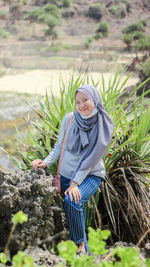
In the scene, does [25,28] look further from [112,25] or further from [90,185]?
[90,185]

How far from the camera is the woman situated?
2.15 metres

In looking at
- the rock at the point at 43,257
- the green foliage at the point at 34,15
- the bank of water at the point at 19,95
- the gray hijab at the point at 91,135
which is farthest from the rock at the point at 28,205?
the green foliage at the point at 34,15

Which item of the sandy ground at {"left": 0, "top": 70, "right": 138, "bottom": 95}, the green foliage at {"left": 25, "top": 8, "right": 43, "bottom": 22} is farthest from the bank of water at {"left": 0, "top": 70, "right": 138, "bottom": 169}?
the green foliage at {"left": 25, "top": 8, "right": 43, "bottom": 22}

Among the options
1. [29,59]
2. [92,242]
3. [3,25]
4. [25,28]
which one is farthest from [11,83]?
[3,25]

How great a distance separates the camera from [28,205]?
6.84 ft

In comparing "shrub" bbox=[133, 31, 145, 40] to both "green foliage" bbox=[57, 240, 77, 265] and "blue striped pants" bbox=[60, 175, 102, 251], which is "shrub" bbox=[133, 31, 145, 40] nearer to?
"blue striped pants" bbox=[60, 175, 102, 251]

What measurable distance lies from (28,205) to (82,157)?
0.45m

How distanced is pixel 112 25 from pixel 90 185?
5290 cm

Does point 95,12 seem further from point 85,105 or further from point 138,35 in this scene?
point 85,105

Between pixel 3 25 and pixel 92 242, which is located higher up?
pixel 3 25

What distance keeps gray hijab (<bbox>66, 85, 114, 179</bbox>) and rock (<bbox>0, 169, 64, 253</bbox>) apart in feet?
0.86

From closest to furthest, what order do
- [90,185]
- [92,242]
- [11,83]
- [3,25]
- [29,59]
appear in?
[92,242]
[90,185]
[11,83]
[29,59]
[3,25]

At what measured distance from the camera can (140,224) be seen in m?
2.47

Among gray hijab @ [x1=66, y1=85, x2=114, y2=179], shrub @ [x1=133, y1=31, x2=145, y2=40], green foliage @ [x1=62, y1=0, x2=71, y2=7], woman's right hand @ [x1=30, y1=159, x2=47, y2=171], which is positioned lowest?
woman's right hand @ [x1=30, y1=159, x2=47, y2=171]
